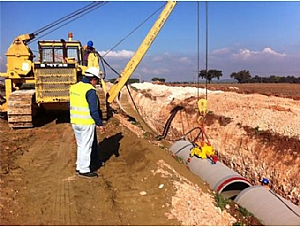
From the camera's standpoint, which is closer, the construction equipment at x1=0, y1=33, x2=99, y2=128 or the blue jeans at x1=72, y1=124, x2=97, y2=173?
the blue jeans at x1=72, y1=124, x2=97, y2=173

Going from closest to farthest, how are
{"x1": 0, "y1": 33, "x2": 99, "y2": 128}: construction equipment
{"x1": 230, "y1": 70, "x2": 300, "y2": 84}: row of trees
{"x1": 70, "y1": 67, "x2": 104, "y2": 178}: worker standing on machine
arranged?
{"x1": 70, "y1": 67, "x2": 104, "y2": 178}: worker standing on machine < {"x1": 0, "y1": 33, "x2": 99, "y2": 128}: construction equipment < {"x1": 230, "y1": 70, "x2": 300, "y2": 84}: row of trees

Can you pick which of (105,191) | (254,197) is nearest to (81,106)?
(105,191)

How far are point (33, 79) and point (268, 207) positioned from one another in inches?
355

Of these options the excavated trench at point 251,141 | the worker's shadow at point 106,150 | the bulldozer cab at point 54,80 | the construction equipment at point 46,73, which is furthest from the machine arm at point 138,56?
the worker's shadow at point 106,150

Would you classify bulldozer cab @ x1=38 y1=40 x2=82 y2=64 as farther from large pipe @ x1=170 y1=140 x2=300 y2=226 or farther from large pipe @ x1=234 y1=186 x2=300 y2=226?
large pipe @ x1=234 y1=186 x2=300 y2=226

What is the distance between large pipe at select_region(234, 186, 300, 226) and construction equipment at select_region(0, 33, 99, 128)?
701 cm

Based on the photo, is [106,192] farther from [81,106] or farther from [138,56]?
[138,56]

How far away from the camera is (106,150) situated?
25.9ft

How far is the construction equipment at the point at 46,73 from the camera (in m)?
10.3

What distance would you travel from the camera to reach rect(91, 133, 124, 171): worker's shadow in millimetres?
6547

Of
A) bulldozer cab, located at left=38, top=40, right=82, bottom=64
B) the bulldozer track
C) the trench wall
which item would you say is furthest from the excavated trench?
bulldozer cab, located at left=38, top=40, right=82, bottom=64

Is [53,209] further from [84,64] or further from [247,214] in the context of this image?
[84,64]

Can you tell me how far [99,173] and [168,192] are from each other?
5.50 feet

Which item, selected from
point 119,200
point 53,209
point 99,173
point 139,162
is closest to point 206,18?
point 139,162
